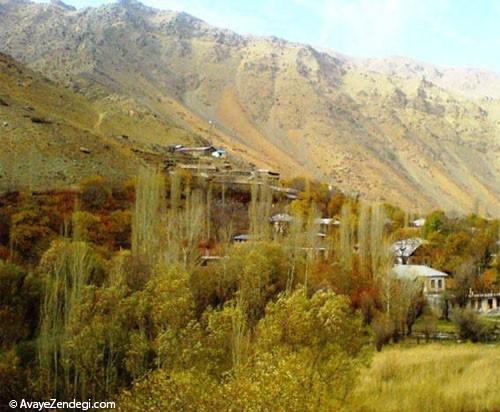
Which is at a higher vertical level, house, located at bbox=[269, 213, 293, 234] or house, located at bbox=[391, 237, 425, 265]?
house, located at bbox=[269, 213, 293, 234]

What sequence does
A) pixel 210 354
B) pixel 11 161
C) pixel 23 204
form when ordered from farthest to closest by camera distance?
pixel 11 161 < pixel 23 204 < pixel 210 354

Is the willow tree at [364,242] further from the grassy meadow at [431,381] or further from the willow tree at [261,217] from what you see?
the grassy meadow at [431,381]

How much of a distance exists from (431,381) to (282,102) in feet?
372

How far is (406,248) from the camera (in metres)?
49.6

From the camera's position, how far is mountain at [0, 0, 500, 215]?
107 metres

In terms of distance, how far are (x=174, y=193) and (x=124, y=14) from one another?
123 m

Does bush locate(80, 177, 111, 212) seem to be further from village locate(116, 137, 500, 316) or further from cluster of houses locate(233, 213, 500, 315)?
cluster of houses locate(233, 213, 500, 315)

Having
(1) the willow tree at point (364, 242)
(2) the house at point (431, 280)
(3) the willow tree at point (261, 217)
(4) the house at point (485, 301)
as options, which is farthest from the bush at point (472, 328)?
(3) the willow tree at point (261, 217)

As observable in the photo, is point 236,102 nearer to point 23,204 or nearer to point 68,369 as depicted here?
point 23,204

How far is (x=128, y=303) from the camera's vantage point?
13.3 meters

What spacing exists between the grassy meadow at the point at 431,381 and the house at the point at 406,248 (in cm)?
2235

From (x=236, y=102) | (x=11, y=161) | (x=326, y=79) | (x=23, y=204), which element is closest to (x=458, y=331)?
A: (x=23, y=204)

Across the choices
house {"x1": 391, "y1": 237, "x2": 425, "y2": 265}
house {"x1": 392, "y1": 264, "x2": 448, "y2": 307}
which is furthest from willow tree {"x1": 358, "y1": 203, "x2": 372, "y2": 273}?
house {"x1": 391, "y1": 237, "x2": 425, "y2": 265}

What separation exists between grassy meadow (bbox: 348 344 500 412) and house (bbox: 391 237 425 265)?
73.3ft
